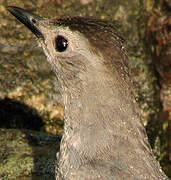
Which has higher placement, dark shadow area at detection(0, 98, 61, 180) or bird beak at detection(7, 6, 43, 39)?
bird beak at detection(7, 6, 43, 39)

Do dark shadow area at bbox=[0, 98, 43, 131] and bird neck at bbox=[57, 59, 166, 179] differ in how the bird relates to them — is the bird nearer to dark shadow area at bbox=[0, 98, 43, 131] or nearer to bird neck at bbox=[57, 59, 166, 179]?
bird neck at bbox=[57, 59, 166, 179]

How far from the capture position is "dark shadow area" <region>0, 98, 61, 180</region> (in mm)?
6383

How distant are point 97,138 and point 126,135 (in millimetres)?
273

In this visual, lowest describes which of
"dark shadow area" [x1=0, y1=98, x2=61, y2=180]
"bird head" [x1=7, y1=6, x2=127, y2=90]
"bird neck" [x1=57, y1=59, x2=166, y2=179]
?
"dark shadow area" [x1=0, y1=98, x2=61, y2=180]

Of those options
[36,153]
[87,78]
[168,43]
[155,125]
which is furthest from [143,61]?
[87,78]

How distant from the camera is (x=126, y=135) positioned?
475cm

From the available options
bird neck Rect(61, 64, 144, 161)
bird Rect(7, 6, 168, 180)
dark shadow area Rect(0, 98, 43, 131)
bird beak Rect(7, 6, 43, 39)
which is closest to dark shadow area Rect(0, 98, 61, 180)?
dark shadow area Rect(0, 98, 43, 131)

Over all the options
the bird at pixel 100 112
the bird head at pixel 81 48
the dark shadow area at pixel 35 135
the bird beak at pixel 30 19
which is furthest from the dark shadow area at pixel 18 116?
the bird at pixel 100 112

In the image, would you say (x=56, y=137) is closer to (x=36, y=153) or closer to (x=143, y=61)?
(x=36, y=153)

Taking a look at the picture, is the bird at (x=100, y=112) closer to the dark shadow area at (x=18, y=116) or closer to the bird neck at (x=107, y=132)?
the bird neck at (x=107, y=132)

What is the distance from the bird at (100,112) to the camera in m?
4.66

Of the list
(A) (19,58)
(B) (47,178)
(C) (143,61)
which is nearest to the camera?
(B) (47,178)

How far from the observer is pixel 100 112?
4770 millimetres

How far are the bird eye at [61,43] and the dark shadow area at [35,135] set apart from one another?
1.99m
